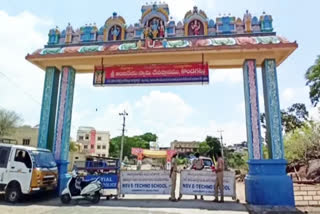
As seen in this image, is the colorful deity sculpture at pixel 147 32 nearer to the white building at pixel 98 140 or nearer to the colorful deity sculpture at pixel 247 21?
the colorful deity sculpture at pixel 247 21

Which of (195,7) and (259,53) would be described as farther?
(195,7)

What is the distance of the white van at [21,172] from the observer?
7645 mm

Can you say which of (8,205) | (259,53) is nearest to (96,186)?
(8,205)

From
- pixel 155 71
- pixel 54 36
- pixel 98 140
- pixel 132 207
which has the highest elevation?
pixel 54 36

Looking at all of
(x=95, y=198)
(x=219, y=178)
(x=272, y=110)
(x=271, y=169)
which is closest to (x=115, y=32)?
(x=95, y=198)

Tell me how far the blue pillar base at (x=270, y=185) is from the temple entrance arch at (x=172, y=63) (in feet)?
0.09

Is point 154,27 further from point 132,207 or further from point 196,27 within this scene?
point 132,207

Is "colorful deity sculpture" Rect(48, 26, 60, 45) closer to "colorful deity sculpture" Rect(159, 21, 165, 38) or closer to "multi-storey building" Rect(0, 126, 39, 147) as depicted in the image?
"colorful deity sculpture" Rect(159, 21, 165, 38)

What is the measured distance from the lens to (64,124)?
30.4ft

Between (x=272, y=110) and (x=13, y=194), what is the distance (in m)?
8.31

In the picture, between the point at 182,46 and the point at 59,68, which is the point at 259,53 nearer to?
the point at 182,46

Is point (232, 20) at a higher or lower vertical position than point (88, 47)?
higher

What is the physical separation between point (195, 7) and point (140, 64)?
2888 mm

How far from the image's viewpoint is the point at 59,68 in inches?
390
